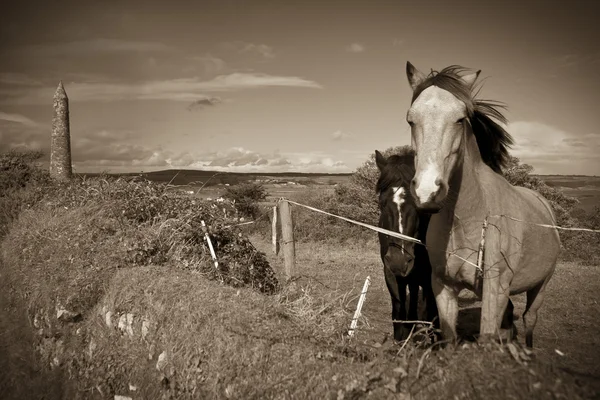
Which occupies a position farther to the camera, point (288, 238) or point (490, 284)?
point (288, 238)

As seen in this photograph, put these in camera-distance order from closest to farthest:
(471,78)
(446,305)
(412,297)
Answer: (471,78)
(446,305)
(412,297)

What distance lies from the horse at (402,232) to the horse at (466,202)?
744 mm

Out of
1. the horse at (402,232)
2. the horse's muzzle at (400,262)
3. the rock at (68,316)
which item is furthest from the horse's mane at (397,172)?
the rock at (68,316)

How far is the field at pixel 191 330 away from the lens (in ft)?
8.64

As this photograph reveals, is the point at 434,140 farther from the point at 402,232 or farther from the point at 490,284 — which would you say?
the point at 402,232

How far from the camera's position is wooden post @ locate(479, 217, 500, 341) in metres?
3.25

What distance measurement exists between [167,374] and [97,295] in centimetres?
215

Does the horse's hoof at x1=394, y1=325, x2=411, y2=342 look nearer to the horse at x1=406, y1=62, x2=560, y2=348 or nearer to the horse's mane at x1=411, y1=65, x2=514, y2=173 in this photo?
the horse at x1=406, y1=62, x2=560, y2=348

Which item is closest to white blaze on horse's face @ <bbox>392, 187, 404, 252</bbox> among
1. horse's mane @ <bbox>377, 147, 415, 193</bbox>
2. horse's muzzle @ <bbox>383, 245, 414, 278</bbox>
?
horse's mane @ <bbox>377, 147, 415, 193</bbox>

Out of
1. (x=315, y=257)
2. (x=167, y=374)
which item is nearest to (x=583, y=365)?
(x=167, y=374)

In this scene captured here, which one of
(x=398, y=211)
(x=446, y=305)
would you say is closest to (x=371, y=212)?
(x=398, y=211)

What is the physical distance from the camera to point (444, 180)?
294cm

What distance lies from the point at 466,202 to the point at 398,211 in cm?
143

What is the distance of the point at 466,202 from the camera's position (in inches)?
137
